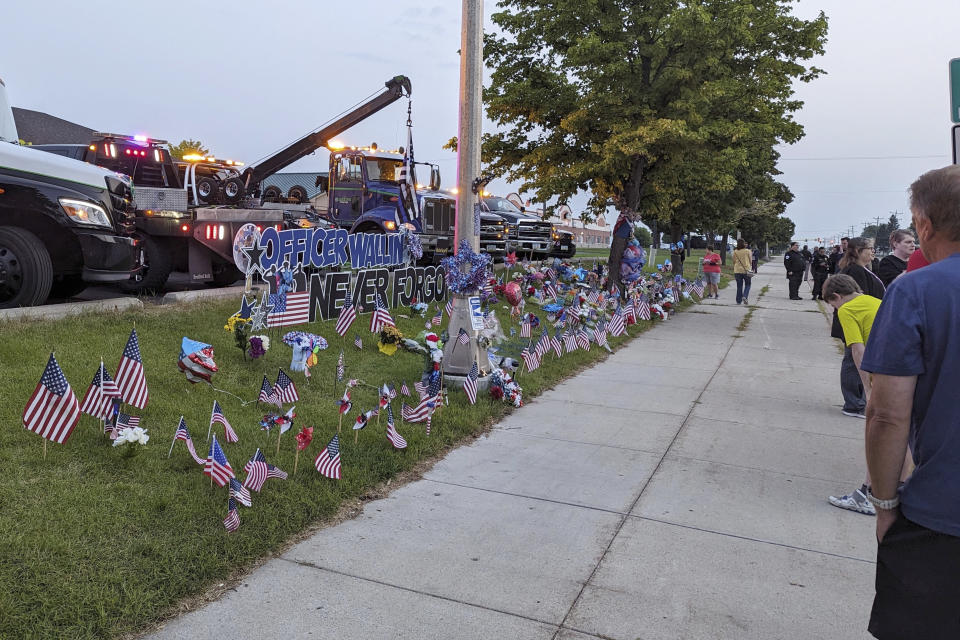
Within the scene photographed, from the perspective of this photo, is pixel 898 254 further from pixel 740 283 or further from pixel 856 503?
pixel 740 283

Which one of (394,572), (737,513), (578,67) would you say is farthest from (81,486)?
(578,67)

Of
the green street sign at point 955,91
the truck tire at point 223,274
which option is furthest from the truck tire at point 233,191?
the green street sign at point 955,91

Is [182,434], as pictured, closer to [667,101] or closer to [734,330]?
[734,330]

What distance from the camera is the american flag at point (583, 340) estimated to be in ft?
35.9

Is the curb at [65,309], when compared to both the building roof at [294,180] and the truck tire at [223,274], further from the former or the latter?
the building roof at [294,180]

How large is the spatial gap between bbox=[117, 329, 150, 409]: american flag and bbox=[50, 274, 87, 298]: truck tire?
361 cm

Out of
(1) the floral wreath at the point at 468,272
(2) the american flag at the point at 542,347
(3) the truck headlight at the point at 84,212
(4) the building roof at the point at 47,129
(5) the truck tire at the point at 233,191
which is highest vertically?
(4) the building roof at the point at 47,129

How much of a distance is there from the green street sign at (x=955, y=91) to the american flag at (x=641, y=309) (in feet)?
33.2

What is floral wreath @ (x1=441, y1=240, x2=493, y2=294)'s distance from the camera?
790 cm

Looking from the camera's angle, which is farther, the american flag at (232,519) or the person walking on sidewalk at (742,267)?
the person walking on sidewalk at (742,267)

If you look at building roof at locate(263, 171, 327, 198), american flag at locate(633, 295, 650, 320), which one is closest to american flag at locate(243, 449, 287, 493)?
american flag at locate(633, 295, 650, 320)

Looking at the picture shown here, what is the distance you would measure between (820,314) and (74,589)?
62.1 feet

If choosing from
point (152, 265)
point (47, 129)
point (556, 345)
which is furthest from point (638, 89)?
point (47, 129)

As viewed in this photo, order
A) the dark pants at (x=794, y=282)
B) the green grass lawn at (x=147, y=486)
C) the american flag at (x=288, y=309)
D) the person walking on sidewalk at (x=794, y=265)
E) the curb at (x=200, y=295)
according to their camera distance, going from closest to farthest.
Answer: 1. the green grass lawn at (x=147, y=486)
2. the american flag at (x=288, y=309)
3. the curb at (x=200, y=295)
4. the person walking on sidewalk at (x=794, y=265)
5. the dark pants at (x=794, y=282)
